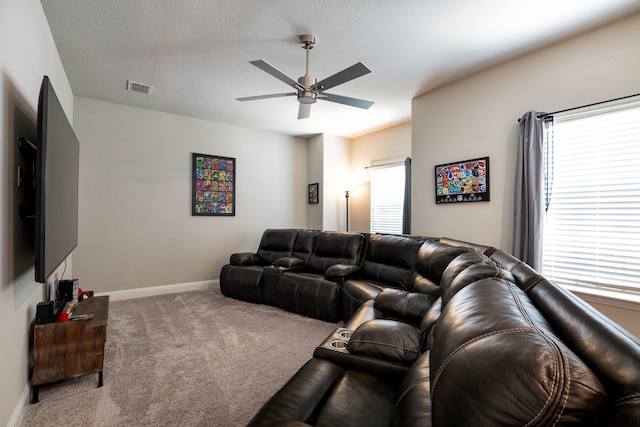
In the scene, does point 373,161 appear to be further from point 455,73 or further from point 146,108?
point 146,108

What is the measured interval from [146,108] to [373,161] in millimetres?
3725

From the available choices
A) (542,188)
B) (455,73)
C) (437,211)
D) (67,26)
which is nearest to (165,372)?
(67,26)

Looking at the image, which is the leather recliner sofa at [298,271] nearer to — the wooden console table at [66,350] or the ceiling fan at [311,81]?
the ceiling fan at [311,81]

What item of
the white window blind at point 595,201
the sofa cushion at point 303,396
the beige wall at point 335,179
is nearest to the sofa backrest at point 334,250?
the beige wall at point 335,179

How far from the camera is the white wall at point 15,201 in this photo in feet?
5.03

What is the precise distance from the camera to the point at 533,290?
1.22 metres

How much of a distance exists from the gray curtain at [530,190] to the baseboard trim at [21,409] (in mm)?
3793

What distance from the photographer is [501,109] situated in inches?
123

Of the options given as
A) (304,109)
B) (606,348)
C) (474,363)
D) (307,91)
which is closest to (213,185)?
(304,109)

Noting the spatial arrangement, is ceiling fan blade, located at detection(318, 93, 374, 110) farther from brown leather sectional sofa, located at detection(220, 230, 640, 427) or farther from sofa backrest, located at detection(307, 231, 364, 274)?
sofa backrest, located at detection(307, 231, 364, 274)

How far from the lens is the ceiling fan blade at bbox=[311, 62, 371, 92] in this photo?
232cm

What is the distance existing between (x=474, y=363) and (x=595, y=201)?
2814 mm

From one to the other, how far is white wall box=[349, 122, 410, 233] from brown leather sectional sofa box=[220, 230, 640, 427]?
9.55 ft

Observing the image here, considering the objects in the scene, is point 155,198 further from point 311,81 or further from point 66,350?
point 311,81
